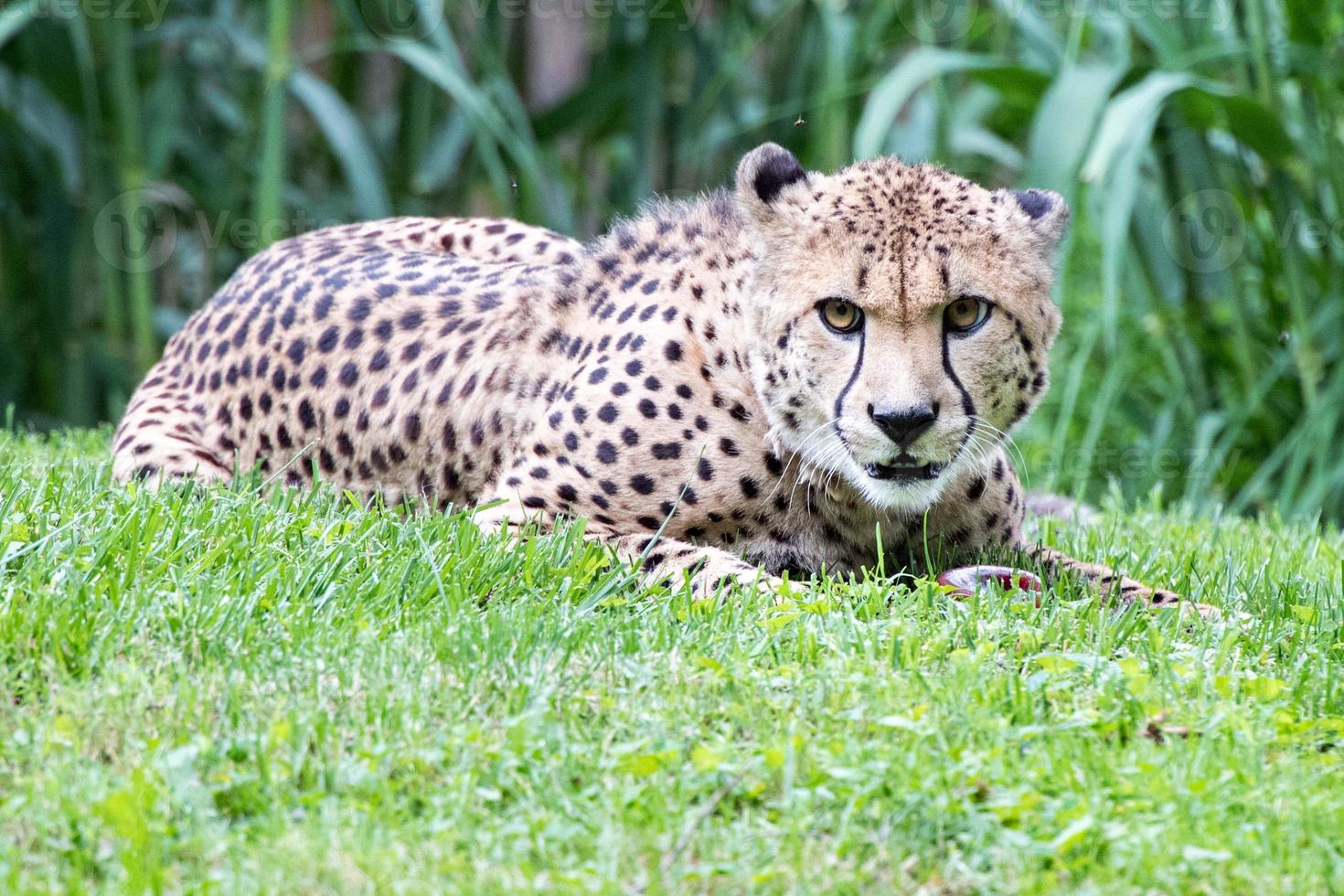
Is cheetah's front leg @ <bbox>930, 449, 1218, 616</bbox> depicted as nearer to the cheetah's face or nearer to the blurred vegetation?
the cheetah's face

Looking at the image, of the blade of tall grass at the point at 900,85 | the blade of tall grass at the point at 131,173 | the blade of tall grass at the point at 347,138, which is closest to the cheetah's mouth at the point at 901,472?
the blade of tall grass at the point at 900,85

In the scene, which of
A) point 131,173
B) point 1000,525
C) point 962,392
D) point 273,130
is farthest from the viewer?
point 131,173

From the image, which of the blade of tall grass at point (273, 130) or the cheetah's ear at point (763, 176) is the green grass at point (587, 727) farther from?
the blade of tall grass at point (273, 130)

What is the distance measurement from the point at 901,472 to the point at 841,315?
343 millimetres

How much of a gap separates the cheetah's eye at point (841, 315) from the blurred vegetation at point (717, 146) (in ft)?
6.26

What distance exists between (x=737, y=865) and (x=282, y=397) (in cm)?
252

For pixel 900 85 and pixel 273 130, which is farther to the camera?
pixel 273 130

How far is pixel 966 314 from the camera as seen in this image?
11.5ft

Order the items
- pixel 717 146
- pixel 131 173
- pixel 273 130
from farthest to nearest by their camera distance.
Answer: pixel 717 146 < pixel 131 173 < pixel 273 130

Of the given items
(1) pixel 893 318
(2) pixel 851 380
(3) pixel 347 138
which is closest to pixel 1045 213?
(1) pixel 893 318

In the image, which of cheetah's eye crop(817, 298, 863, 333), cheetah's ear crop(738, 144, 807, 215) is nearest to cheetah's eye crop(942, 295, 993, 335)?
cheetah's eye crop(817, 298, 863, 333)

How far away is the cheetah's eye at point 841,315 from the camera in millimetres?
3496

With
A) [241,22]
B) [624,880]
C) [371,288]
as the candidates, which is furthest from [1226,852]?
[241,22]

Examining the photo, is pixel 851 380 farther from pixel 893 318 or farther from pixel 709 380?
pixel 709 380
